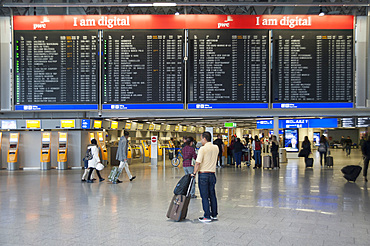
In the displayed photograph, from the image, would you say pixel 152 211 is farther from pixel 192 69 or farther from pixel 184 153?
pixel 192 69

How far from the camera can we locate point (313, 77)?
14438mm

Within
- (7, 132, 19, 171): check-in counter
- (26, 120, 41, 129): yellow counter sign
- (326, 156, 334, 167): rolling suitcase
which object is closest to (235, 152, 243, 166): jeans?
(326, 156, 334, 167): rolling suitcase

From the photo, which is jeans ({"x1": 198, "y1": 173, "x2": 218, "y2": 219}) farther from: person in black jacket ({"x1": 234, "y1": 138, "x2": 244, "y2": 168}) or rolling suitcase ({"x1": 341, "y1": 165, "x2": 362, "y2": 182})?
person in black jacket ({"x1": 234, "y1": 138, "x2": 244, "y2": 168})

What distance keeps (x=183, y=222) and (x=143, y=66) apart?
28.7ft

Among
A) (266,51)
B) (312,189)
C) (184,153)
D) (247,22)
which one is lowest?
(312,189)

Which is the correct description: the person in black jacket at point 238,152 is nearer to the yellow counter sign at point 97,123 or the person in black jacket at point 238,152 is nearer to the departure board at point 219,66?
the departure board at point 219,66

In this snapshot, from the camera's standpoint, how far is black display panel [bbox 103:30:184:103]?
14336 millimetres

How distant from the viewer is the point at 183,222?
654 cm

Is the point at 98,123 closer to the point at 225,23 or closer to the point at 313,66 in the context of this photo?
the point at 225,23

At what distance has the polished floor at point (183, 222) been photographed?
17.8 feet

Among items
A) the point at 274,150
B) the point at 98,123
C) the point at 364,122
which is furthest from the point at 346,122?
the point at 98,123

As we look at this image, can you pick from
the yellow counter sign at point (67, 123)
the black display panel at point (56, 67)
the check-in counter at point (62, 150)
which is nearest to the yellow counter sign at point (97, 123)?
the yellow counter sign at point (67, 123)

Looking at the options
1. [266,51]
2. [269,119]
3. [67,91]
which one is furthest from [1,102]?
[269,119]

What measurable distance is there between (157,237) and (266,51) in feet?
34.5
